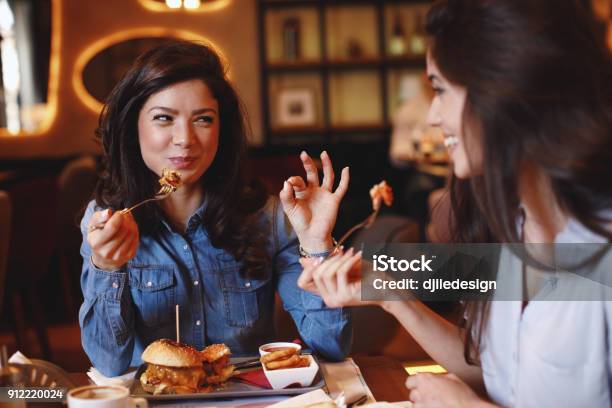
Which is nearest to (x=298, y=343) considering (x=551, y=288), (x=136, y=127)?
(x=551, y=288)

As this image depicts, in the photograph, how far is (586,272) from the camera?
3.59 feet

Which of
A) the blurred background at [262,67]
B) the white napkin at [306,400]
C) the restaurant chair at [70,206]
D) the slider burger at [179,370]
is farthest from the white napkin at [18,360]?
the blurred background at [262,67]

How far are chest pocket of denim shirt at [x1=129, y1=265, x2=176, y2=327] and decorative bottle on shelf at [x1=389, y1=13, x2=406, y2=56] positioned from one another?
5078 mm

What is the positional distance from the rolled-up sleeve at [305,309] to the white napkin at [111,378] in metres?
0.37

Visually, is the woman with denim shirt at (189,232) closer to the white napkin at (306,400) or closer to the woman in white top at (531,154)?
the white napkin at (306,400)

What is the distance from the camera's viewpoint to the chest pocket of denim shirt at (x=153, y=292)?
1.67 metres

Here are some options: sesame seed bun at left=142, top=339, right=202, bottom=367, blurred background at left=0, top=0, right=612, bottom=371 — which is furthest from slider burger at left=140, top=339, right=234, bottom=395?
blurred background at left=0, top=0, right=612, bottom=371

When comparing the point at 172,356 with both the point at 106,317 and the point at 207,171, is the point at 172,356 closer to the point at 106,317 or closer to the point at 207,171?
the point at 106,317

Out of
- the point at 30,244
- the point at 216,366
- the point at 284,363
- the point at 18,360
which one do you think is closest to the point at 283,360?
the point at 284,363

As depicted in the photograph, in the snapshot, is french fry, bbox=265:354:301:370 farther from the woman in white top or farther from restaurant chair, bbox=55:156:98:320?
restaurant chair, bbox=55:156:98:320

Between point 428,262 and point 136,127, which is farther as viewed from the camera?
point 136,127

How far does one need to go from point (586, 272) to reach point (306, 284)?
1.32 feet

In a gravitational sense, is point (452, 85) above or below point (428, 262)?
above

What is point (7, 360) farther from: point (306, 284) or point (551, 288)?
point (551, 288)
